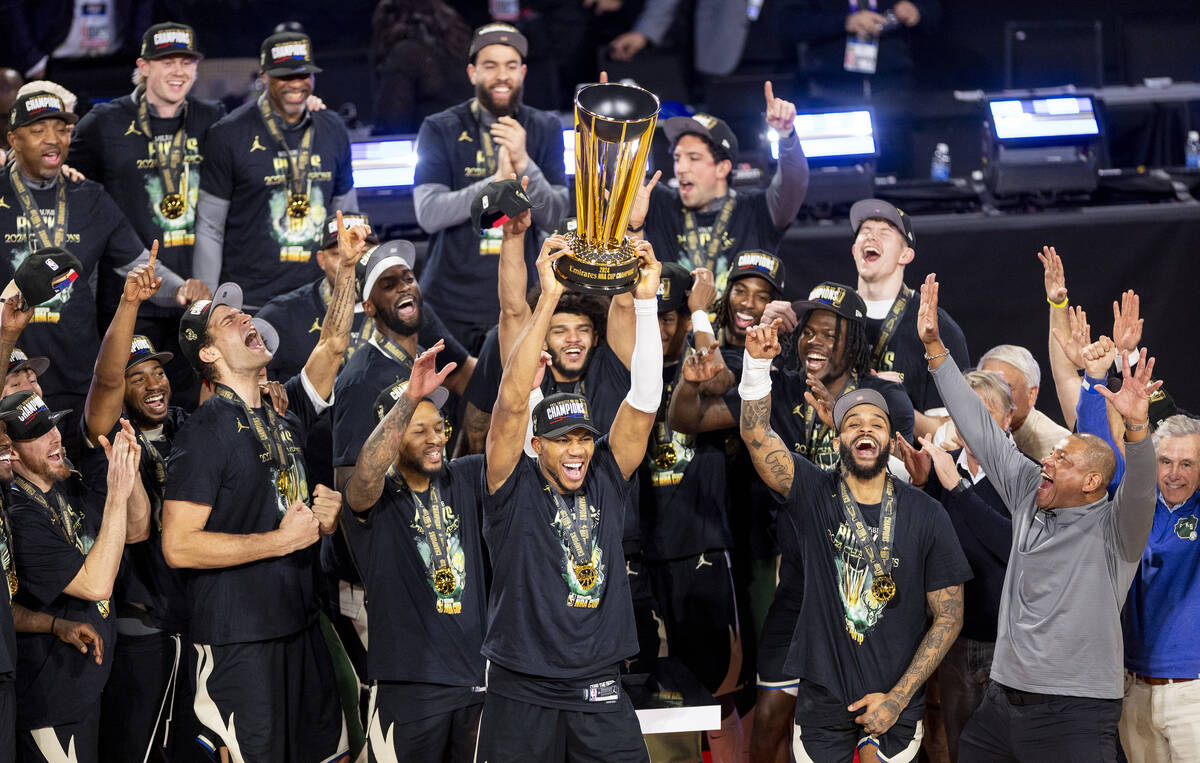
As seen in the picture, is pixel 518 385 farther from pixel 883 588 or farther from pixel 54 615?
pixel 54 615

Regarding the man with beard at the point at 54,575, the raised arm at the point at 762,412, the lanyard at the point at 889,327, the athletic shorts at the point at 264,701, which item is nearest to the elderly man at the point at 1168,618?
the lanyard at the point at 889,327

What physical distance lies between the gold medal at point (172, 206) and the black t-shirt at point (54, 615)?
1988 millimetres

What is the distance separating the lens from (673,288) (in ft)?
22.5

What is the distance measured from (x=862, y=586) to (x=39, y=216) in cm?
409

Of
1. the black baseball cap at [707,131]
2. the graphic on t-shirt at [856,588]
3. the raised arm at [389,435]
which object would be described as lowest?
the graphic on t-shirt at [856,588]

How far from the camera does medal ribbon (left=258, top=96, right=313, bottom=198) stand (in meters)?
7.50

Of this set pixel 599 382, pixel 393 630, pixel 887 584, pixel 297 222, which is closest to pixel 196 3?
pixel 297 222

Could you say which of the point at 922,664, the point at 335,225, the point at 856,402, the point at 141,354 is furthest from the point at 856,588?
the point at 141,354

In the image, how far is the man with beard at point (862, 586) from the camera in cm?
583

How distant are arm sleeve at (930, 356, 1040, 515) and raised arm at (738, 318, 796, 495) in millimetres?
668

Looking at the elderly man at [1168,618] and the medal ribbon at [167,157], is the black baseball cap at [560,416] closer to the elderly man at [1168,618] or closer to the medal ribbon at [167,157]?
the elderly man at [1168,618]

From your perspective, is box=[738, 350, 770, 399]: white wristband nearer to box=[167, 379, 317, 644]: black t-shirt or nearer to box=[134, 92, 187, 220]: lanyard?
box=[167, 379, 317, 644]: black t-shirt

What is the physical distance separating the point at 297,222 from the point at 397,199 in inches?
50.8

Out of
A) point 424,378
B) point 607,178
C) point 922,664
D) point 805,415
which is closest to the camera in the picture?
point 607,178
